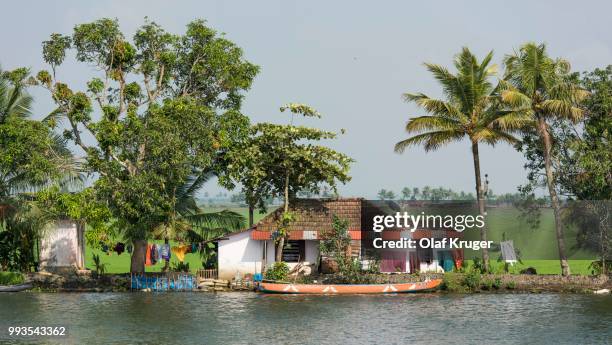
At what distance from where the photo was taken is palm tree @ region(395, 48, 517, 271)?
45.6m

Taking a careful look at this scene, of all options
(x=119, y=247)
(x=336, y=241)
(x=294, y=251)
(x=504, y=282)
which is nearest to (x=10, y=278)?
(x=119, y=247)

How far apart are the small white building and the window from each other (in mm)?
10200

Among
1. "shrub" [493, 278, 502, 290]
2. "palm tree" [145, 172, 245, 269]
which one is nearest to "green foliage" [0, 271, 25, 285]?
"palm tree" [145, 172, 245, 269]

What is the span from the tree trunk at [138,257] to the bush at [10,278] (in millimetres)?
5225

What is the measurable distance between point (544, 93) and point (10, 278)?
87.1 ft

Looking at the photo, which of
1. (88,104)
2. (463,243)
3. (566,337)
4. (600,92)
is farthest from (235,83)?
(566,337)

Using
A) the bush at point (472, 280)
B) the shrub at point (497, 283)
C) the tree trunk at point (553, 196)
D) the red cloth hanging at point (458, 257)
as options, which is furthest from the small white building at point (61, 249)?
the tree trunk at point (553, 196)

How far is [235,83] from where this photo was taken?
155 ft

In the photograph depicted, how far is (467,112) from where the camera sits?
46156 mm

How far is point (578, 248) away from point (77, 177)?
937 inches

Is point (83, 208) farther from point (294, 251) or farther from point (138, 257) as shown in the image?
point (294, 251)

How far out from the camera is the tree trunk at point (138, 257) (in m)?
47.0

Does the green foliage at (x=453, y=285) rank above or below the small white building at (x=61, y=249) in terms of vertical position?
below

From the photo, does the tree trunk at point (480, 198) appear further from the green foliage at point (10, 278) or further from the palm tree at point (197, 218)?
the green foliage at point (10, 278)
